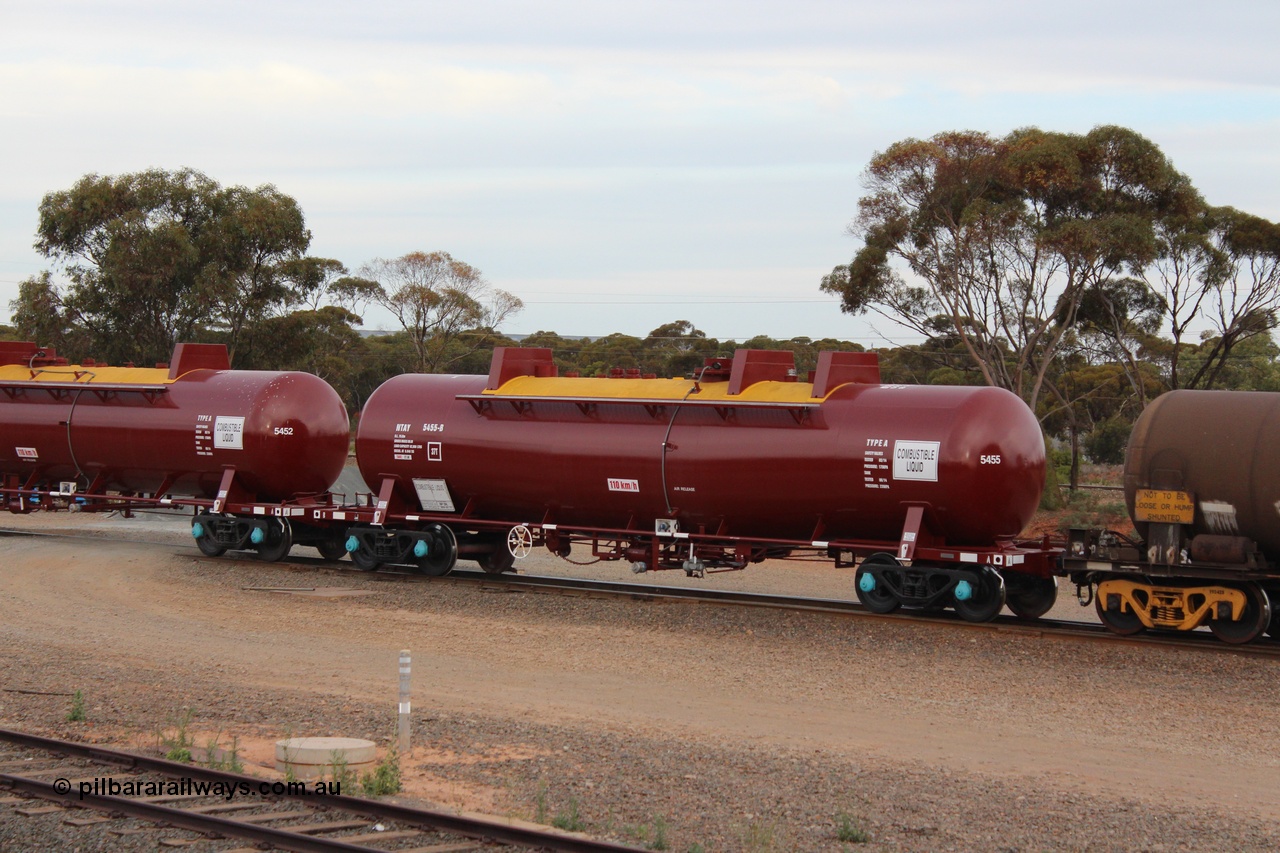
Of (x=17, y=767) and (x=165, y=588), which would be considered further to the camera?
(x=165, y=588)

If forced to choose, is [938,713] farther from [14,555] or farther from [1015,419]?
[14,555]

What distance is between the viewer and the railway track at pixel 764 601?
17125mm

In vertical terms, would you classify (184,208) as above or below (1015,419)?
above

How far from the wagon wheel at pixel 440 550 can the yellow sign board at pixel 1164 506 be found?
38.6 ft

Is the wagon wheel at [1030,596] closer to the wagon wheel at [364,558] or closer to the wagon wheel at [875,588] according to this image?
the wagon wheel at [875,588]

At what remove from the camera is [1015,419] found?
18.5 meters

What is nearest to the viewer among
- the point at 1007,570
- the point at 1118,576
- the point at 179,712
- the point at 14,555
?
the point at 179,712

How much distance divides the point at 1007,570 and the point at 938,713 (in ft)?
19.2

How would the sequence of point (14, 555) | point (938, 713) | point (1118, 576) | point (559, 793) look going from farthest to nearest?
point (14, 555)
point (1118, 576)
point (938, 713)
point (559, 793)

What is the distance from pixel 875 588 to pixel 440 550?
823 centimetres

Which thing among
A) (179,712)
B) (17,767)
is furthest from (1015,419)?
(17,767)

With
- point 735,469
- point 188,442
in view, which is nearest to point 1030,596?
point 735,469

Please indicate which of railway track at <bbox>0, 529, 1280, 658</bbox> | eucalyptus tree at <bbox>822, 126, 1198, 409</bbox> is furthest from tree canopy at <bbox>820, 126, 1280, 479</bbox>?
railway track at <bbox>0, 529, 1280, 658</bbox>

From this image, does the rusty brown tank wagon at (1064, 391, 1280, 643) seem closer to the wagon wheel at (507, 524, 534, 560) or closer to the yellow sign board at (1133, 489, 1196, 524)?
the yellow sign board at (1133, 489, 1196, 524)
